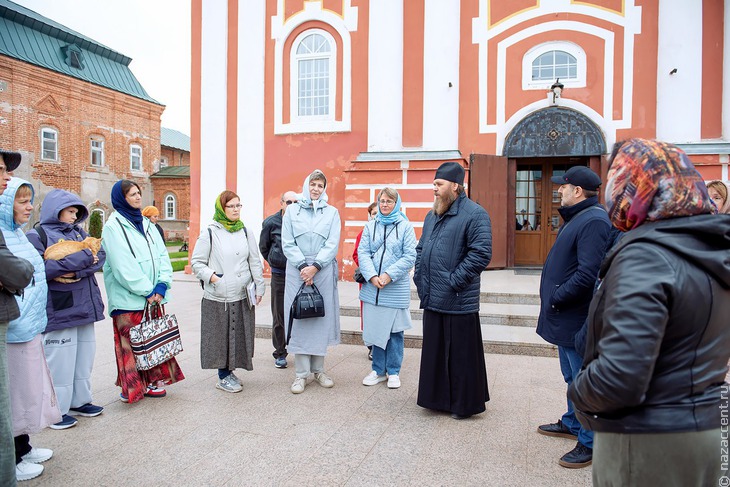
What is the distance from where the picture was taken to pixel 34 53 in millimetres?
24594

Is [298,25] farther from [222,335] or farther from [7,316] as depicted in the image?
[7,316]

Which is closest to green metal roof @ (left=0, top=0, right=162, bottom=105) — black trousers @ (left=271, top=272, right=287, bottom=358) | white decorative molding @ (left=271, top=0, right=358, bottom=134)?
white decorative molding @ (left=271, top=0, right=358, bottom=134)

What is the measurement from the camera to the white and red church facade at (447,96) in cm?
997

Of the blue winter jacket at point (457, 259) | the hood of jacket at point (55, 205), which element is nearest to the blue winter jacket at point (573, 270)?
the blue winter jacket at point (457, 259)

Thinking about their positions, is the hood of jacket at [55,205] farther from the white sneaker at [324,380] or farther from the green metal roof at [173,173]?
the green metal roof at [173,173]

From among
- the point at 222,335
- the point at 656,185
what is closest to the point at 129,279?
the point at 222,335

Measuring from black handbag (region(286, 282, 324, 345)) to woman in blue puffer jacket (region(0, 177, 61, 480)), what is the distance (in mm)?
1991

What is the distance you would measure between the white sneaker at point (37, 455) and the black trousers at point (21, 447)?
0.11ft

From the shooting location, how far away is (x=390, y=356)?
5.03m

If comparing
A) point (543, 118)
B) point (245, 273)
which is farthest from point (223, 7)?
point (245, 273)

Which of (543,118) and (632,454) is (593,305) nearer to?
(632,454)

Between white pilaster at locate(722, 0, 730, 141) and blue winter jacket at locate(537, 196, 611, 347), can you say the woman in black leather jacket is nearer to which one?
blue winter jacket at locate(537, 196, 611, 347)

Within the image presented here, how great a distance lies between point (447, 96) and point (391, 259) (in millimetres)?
6781

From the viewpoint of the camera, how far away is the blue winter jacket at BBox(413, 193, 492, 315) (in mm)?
4012
